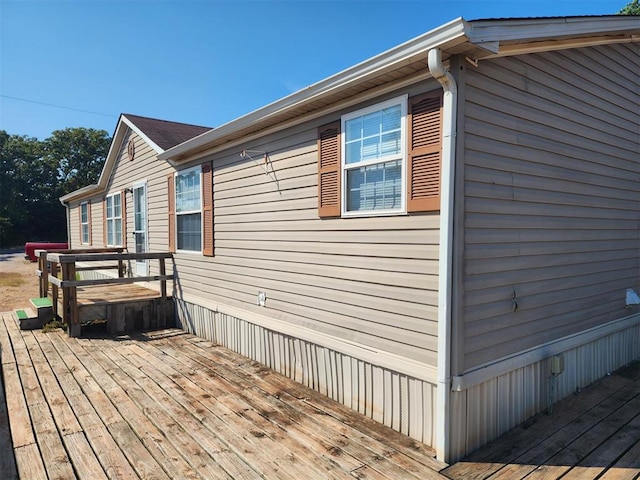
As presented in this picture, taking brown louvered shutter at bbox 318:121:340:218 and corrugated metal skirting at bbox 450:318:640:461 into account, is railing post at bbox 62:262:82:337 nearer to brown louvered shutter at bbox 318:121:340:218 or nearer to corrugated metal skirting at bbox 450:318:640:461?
brown louvered shutter at bbox 318:121:340:218

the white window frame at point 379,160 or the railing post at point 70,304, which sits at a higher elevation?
the white window frame at point 379,160

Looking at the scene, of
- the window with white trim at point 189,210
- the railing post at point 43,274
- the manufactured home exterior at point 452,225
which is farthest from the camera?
the railing post at point 43,274

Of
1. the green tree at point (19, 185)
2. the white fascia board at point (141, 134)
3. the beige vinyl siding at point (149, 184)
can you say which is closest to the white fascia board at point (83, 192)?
the beige vinyl siding at point (149, 184)

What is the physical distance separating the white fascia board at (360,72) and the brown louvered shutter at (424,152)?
0.34 meters

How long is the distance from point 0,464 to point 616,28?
5972mm

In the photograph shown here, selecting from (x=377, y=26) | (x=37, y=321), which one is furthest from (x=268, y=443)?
(x=377, y=26)

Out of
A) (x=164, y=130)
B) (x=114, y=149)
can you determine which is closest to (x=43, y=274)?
(x=114, y=149)

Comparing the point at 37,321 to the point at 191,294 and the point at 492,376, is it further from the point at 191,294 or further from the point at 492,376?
the point at 492,376

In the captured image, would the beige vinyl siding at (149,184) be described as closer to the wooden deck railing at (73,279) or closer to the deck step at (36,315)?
the wooden deck railing at (73,279)

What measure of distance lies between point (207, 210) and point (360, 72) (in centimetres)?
351

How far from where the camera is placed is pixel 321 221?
12.4ft

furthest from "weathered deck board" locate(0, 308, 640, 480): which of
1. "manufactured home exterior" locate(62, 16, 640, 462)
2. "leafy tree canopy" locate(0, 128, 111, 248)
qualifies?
"leafy tree canopy" locate(0, 128, 111, 248)

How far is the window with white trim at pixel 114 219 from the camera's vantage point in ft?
30.6

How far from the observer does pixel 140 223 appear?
8070 mm
